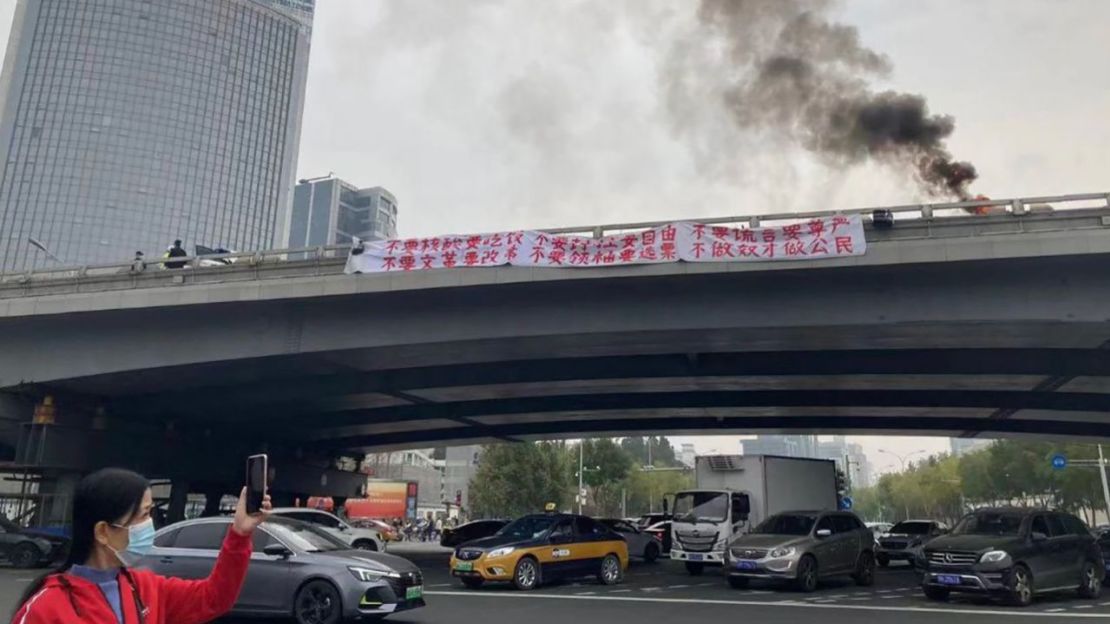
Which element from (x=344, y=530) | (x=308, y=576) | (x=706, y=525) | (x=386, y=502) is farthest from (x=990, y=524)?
(x=386, y=502)

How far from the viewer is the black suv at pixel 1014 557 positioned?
14.4 m

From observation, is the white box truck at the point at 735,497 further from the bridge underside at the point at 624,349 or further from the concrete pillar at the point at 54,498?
the concrete pillar at the point at 54,498

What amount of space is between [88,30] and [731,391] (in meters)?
127

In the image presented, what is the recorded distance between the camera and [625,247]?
63.0 feet

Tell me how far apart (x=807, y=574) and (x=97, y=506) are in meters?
16.4

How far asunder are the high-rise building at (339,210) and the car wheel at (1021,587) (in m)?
180

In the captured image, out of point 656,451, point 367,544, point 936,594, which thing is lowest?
point 936,594

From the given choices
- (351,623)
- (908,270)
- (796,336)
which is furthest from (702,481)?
(351,623)

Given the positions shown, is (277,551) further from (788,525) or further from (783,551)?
(788,525)

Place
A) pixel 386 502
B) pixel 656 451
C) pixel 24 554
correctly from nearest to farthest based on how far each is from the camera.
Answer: pixel 24 554 < pixel 386 502 < pixel 656 451

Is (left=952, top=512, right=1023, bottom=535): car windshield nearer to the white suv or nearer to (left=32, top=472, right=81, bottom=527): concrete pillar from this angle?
the white suv

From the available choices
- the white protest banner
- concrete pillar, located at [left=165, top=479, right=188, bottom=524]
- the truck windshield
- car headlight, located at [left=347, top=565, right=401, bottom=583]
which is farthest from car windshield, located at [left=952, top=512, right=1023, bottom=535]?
concrete pillar, located at [left=165, top=479, right=188, bottom=524]

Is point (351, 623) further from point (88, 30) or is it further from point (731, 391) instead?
point (88, 30)

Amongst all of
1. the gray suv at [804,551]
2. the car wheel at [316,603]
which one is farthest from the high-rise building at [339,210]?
the car wheel at [316,603]
